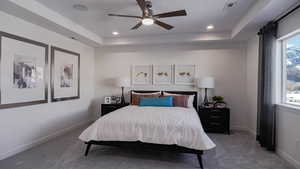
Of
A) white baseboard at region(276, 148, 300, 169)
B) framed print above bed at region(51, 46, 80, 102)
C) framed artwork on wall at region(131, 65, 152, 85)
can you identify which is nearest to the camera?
white baseboard at region(276, 148, 300, 169)

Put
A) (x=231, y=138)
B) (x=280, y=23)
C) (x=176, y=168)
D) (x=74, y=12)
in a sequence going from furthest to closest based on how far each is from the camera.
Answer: (x=231, y=138) < (x=74, y=12) < (x=280, y=23) < (x=176, y=168)

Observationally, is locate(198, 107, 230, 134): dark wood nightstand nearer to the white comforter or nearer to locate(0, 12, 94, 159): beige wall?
the white comforter

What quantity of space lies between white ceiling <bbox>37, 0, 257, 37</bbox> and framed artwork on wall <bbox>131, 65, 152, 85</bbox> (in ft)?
3.74

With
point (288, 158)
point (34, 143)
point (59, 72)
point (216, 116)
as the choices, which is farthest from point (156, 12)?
point (34, 143)

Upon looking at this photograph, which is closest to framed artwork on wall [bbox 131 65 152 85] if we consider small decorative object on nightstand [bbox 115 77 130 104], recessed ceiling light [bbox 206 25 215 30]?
small decorative object on nightstand [bbox 115 77 130 104]

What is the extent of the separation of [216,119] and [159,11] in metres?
2.92

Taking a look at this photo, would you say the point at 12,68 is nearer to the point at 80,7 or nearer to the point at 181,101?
the point at 80,7

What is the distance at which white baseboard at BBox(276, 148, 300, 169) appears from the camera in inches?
96.5

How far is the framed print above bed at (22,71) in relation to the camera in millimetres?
2709

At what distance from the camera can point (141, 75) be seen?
199 inches

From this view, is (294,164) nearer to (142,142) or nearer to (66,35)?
(142,142)

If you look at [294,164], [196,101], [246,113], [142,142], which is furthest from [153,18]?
[246,113]

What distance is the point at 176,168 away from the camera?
244 cm

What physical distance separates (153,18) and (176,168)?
2328 millimetres
